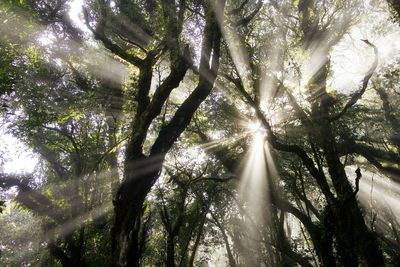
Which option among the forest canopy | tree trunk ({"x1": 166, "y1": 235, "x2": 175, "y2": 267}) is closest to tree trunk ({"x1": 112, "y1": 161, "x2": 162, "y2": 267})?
the forest canopy

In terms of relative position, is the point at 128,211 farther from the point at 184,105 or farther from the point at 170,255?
the point at 170,255

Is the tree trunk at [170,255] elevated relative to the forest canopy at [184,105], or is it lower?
lower

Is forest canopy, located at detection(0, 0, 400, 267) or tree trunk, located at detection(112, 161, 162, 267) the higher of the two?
forest canopy, located at detection(0, 0, 400, 267)

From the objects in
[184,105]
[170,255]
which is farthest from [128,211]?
[170,255]

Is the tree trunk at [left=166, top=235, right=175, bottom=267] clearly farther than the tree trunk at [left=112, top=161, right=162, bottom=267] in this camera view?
Yes

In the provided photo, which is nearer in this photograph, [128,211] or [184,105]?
[128,211]

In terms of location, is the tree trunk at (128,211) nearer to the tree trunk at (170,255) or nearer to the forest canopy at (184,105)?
the forest canopy at (184,105)

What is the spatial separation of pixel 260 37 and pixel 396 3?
5.49 metres

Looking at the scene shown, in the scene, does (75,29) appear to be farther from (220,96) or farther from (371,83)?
(371,83)

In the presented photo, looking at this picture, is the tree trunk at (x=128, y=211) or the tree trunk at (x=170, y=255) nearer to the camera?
the tree trunk at (x=128, y=211)

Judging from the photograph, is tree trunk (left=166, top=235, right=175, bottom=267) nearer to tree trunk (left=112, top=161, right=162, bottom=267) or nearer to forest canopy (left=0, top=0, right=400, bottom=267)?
forest canopy (left=0, top=0, right=400, bottom=267)

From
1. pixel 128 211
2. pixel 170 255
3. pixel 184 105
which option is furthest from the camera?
pixel 170 255

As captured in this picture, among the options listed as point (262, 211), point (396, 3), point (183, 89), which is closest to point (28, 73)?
point (183, 89)

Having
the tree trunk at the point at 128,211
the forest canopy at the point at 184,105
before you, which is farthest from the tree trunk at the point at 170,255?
the tree trunk at the point at 128,211
